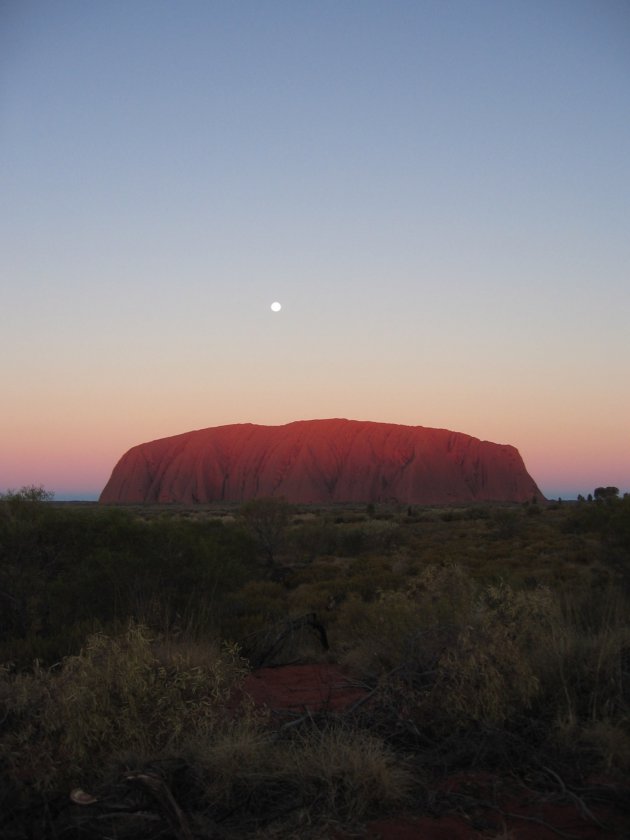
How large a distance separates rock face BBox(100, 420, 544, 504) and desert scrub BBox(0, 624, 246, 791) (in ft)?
233

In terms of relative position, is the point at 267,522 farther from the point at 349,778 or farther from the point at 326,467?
the point at 326,467

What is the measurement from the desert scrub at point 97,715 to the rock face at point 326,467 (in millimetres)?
71068

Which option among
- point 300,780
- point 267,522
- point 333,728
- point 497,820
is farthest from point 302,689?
point 267,522

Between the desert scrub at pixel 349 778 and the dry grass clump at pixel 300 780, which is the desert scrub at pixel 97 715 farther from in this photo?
the desert scrub at pixel 349 778

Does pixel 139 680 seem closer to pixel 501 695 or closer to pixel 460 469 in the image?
pixel 501 695

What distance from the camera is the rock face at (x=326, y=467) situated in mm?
78188

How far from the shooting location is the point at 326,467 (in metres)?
80.5

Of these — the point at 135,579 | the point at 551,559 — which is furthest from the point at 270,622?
the point at 551,559

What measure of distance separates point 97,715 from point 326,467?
76.3m

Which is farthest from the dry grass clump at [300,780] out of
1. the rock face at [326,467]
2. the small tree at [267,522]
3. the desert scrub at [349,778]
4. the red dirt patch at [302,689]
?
the rock face at [326,467]

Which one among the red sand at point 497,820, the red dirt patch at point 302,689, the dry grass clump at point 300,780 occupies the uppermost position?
the dry grass clump at point 300,780

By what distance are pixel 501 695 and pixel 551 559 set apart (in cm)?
1471

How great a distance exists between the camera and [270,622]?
9.91m

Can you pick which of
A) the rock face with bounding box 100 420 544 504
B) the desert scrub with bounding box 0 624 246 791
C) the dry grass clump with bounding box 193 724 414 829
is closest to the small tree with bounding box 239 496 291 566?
the desert scrub with bounding box 0 624 246 791
